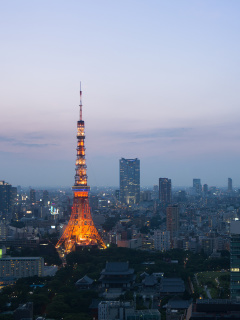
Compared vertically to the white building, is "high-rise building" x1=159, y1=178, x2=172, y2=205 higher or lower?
higher

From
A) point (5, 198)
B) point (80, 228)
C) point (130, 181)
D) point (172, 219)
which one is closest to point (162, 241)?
point (80, 228)

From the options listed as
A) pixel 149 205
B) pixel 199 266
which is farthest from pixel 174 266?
pixel 149 205

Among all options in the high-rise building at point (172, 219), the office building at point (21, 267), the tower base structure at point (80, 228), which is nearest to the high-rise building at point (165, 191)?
the high-rise building at point (172, 219)

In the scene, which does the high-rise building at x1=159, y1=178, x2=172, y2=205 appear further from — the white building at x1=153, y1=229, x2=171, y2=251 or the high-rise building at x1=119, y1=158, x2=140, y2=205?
the white building at x1=153, y1=229, x2=171, y2=251

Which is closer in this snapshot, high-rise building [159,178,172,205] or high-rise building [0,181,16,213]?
high-rise building [0,181,16,213]

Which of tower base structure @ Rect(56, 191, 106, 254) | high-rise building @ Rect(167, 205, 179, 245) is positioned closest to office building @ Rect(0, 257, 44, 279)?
tower base structure @ Rect(56, 191, 106, 254)

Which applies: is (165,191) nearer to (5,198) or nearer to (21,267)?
(5,198)
